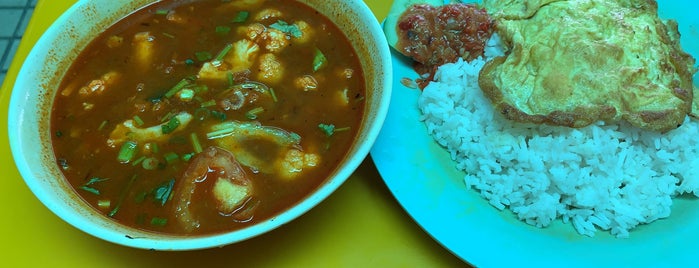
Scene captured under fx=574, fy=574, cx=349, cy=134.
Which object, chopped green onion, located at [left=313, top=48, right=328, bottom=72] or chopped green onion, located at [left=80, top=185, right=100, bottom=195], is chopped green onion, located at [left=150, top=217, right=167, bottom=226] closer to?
chopped green onion, located at [left=80, top=185, right=100, bottom=195]

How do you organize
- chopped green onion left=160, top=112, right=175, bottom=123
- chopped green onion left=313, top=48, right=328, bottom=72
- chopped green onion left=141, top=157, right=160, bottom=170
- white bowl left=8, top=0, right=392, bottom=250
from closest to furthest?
white bowl left=8, top=0, right=392, bottom=250, chopped green onion left=141, top=157, right=160, bottom=170, chopped green onion left=160, top=112, right=175, bottom=123, chopped green onion left=313, top=48, right=328, bottom=72

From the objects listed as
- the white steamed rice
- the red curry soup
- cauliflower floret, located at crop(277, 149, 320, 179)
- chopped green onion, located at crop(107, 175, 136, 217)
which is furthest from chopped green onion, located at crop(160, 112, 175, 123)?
the white steamed rice

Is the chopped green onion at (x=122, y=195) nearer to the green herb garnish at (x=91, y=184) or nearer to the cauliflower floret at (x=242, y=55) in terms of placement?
the green herb garnish at (x=91, y=184)

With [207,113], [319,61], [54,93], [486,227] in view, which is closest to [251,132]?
[207,113]

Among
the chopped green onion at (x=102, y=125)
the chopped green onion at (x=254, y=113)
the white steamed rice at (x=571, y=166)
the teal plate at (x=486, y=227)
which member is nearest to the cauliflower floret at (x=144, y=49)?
the chopped green onion at (x=102, y=125)

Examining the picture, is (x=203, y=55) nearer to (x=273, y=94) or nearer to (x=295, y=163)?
(x=273, y=94)

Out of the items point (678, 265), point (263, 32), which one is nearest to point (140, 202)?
point (263, 32)

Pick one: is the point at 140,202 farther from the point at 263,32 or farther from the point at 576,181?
the point at 576,181

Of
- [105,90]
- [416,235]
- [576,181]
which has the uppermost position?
[105,90]
